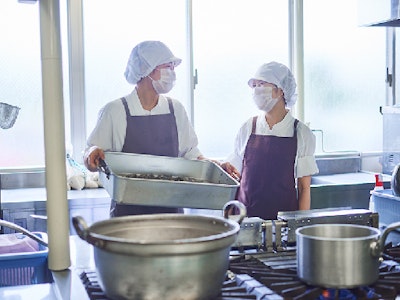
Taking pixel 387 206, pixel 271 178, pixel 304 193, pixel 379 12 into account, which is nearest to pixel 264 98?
pixel 271 178

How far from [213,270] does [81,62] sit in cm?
288

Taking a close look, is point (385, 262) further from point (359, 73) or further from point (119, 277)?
point (359, 73)

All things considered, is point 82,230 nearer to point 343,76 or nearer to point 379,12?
point 379,12

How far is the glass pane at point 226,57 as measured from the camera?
13.1 feet

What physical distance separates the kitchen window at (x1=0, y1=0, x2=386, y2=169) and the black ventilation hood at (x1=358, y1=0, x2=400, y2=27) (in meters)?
0.63

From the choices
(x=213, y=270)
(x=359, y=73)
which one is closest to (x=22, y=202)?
(x=213, y=270)

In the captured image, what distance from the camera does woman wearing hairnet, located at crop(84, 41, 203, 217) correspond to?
2482mm

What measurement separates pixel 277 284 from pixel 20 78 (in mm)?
2792

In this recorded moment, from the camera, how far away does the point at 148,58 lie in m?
2.53

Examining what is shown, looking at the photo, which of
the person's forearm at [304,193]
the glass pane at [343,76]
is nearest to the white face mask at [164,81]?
the person's forearm at [304,193]

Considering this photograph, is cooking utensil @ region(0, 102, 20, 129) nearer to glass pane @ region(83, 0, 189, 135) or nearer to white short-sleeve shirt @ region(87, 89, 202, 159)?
white short-sleeve shirt @ region(87, 89, 202, 159)

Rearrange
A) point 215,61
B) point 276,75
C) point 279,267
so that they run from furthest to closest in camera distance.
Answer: point 215,61, point 276,75, point 279,267

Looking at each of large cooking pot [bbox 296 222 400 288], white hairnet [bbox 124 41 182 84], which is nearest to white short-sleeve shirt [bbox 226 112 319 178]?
white hairnet [bbox 124 41 182 84]

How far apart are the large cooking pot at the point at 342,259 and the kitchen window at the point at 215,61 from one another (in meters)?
2.53
